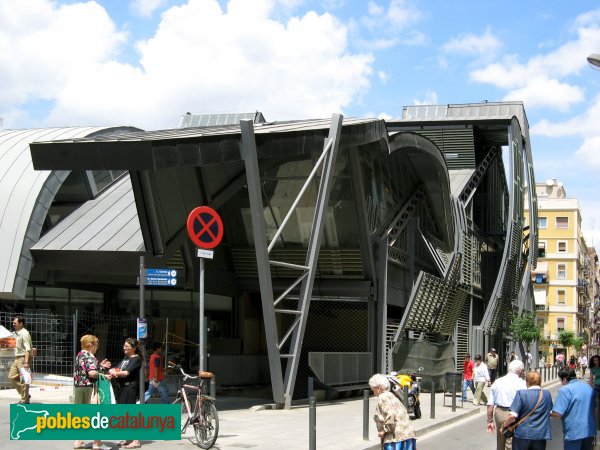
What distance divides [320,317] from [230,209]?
531cm

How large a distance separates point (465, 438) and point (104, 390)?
742 centimetres

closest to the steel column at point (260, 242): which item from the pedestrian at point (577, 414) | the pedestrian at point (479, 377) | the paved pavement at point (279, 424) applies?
the paved pavement at point (279, 424)

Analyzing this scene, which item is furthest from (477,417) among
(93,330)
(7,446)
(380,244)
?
(7,446)

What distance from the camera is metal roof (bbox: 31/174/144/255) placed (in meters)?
23.2

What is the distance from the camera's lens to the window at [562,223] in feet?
304

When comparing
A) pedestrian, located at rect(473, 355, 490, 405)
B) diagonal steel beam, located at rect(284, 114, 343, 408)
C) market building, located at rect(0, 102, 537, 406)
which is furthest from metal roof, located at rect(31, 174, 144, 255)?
pedestrian, located at rect(473, 355, 490, 405)

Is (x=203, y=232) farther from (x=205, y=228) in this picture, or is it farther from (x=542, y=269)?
(x=542, y=269)

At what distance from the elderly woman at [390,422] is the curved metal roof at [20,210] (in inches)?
636

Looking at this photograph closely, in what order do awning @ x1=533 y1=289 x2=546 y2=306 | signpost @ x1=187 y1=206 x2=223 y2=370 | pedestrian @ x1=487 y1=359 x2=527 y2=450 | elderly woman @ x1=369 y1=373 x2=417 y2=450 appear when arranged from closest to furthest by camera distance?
elderly woman @ x1=369 y1=373 x2=417 y2=450
pedestrian @ x1=487 y1=359 x2=527 y2=450
signpost @ x1=187 y1=206 x2=223 y2=370
awning @ x1=533 y1=289 x2=546 y2=306

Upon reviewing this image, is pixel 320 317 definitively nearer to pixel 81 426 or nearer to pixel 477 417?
pixel 477 417

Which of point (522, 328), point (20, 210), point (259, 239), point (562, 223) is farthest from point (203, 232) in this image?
point (562, 223)

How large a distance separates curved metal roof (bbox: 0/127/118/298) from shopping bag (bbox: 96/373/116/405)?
11.5m

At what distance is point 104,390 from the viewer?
11.8 meters

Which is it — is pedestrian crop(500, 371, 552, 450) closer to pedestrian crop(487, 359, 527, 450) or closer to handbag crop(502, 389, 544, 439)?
handbag crop(502, 389, 544, 439)
